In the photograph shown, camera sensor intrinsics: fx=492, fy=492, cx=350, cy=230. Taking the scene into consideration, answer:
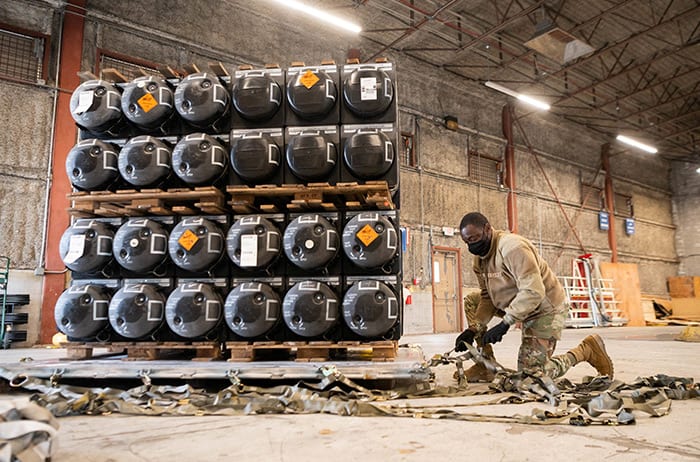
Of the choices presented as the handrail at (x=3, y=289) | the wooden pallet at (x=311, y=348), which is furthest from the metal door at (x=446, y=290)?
the wooden pallet at (x=311, y=348)

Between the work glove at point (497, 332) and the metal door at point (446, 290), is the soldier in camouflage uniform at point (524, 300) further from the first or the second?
the metal door at point (446, 290)

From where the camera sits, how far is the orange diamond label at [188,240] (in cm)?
391

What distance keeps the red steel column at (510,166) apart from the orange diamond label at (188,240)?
1337 cm

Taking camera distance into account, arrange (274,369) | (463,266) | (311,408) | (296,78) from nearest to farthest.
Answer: (311,408)
(274,369)
(296,78)
(463,266)

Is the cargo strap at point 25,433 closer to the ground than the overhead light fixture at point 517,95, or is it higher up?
closer to the ground

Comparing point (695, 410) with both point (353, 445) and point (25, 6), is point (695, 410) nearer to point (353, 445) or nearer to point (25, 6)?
point (353, 445)

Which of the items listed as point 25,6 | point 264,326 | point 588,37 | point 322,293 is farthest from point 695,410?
point 588,37

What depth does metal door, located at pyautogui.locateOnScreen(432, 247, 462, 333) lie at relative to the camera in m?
13.7

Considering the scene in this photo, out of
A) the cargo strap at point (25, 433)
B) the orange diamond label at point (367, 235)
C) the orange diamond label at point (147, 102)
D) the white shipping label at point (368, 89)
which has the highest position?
the white shipping label at point (368, 89)

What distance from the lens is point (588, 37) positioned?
43.8ft

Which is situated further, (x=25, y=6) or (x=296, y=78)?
(x=25, y=6)

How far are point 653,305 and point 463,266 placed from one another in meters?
8.72

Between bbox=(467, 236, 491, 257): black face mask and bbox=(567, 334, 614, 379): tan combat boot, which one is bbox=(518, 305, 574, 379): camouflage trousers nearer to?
bbox=(567, 334, 614, 379): tan combat boot

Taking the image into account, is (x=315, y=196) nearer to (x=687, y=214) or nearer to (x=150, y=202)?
(x=150, y=202)
